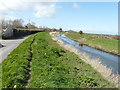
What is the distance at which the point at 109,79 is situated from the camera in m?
12.6

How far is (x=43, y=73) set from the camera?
1152 cm

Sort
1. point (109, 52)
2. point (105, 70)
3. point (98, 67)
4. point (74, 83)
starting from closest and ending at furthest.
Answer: point (74, 83) < point (105, 70) < point (98, 67) < point (109, 52)

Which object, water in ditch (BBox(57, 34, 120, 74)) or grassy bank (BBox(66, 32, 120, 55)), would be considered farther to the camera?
grassy bank (BBox(66, 32, 120, 55))

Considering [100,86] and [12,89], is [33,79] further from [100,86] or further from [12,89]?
[100,86]

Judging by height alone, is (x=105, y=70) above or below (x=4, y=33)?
below

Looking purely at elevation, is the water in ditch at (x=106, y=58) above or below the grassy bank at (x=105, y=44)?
below

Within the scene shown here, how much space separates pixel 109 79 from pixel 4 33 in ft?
111

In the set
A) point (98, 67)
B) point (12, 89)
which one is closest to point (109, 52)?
point (98, 67)

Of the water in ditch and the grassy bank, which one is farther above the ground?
the grassy bank

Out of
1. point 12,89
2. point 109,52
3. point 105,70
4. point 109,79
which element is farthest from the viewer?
point 109,52

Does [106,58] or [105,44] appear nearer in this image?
[106,58]

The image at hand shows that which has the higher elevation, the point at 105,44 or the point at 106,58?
the point at 105,44

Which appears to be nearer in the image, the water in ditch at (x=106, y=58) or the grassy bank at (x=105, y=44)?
the water in ditch at (x=106, y=58)

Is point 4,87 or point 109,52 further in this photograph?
point 109,52
